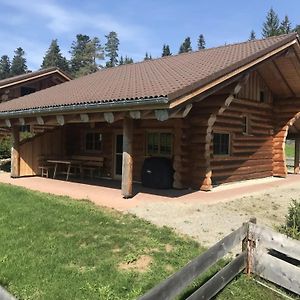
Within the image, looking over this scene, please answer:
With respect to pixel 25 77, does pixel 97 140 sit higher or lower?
lower

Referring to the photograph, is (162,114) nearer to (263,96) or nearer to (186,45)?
(263,96)

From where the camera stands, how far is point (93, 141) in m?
16.9

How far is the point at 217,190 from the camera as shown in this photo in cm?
1299

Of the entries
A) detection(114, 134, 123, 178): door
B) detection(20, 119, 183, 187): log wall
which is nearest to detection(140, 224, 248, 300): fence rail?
detection(20, 119, 183, 187): log wall

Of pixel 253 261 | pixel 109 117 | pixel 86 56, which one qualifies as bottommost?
pixel 253 261

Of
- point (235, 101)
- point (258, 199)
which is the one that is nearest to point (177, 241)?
point (258, 199)

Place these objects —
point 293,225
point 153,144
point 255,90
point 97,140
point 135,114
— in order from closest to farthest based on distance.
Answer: point 293,225, point 135,114, point 153,144, point 255,90, point 97,140

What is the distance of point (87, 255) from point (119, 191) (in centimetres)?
597

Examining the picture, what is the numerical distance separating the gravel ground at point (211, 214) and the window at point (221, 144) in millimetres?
2888

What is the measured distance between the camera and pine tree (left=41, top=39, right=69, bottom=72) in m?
114

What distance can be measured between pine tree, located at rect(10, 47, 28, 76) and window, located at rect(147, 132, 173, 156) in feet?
379

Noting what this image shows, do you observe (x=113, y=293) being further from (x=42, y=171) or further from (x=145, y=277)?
(x=42, y=171)

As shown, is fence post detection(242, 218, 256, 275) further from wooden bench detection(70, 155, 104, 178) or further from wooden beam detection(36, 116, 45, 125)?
wooden bench detection(70, 155, 104, 178)

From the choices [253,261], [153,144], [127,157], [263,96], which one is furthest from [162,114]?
[263,96]
